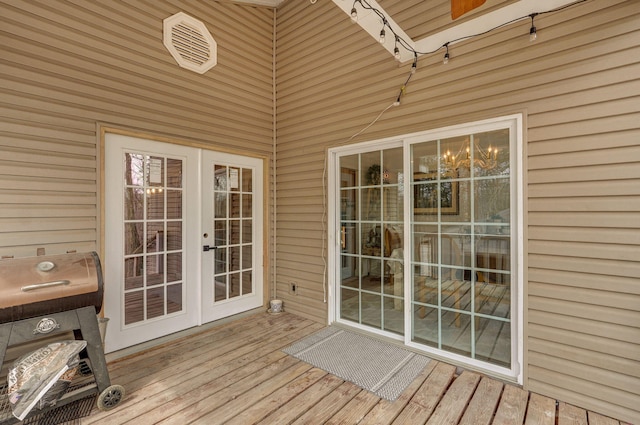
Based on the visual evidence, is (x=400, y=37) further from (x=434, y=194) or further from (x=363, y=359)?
(x=363, y=359)

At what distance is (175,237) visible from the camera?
3.17m

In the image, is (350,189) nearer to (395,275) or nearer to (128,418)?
(395,275)

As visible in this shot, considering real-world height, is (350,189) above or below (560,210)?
above

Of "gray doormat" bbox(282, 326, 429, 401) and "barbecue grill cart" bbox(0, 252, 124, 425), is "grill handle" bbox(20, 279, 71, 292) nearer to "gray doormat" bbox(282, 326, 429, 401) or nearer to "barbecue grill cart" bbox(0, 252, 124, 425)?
"barbecue grill cart" bbox(0, 252, 124, 425)

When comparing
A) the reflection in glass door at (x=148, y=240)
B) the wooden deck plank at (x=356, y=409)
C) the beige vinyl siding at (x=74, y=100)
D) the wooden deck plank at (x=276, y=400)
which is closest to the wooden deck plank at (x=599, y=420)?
the wooden deck plank at (x=356, y=409)

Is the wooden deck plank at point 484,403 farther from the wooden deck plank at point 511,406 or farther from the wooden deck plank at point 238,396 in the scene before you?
the wooden deck plank at point 238,396

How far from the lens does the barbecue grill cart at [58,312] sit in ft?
5.98

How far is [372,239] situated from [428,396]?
1.53 metres

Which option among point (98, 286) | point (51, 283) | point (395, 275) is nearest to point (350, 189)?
point (395, 275)

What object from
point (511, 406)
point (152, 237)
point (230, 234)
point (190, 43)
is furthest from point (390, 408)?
point (190, 43)

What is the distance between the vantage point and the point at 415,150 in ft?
9.50

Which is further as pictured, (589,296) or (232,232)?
(232,232)

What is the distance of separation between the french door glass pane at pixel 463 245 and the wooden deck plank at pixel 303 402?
102 cm

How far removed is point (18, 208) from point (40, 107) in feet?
2.68
